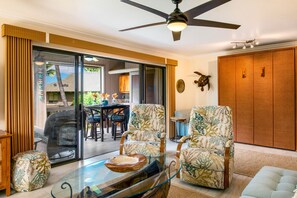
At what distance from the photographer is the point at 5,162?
2508 mm

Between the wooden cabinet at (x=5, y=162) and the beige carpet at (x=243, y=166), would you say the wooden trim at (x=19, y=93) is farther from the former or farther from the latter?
the beige carpet at (x=243, y=166)

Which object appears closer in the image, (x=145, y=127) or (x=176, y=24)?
(x=176, y=24)

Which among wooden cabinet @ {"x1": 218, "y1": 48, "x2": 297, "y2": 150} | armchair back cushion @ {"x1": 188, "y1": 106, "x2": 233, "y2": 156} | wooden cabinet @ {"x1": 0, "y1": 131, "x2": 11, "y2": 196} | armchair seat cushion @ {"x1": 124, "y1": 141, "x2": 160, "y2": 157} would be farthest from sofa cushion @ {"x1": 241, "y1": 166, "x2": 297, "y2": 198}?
wooden cabinet @ {"x1": 218, "y1": 48, "x2": 297, "y2": 150}

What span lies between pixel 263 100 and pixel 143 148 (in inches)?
123

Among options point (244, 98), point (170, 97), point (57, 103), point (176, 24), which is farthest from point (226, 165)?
point (170, 97)

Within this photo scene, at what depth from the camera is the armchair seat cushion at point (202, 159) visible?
260 centimetres

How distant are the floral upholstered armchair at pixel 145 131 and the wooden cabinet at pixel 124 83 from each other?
4054 millimetres

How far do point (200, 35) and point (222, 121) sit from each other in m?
1.92

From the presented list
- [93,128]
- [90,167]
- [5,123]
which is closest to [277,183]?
[90,167]

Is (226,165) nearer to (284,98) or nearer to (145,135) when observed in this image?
(145,135)

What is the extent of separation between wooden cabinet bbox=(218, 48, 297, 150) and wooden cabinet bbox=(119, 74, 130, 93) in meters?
3.64

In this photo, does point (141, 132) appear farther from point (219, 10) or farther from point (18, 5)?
point (18, 5)

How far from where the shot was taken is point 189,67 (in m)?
6.46

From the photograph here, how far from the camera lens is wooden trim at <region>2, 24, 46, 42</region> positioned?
2758 millimetres
